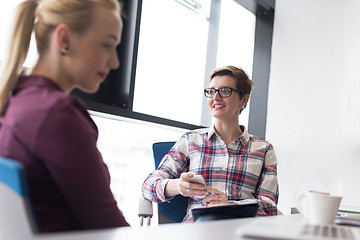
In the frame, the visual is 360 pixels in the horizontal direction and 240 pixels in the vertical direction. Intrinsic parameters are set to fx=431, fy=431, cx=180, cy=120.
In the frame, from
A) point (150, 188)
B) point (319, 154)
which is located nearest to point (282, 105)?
point (319, 154)

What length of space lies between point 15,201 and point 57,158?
17 centimetres

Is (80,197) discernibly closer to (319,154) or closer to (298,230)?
(298,230)

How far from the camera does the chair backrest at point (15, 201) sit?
0.70 metres

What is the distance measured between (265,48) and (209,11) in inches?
32.6

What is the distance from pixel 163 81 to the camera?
342cm

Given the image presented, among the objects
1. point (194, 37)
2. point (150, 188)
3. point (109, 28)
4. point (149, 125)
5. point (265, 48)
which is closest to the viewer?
point (109, 28)

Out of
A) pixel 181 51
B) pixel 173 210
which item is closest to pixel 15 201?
pixel 173 210

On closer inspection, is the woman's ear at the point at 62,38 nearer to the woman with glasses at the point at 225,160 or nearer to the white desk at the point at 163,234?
the white desk at the point at 163,234

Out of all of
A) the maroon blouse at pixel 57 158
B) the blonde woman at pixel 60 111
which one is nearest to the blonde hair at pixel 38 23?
the blonde woman at pixel 60 111

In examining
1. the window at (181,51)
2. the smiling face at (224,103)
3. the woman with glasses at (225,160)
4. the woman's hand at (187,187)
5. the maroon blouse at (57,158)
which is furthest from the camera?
the window at (181,51)

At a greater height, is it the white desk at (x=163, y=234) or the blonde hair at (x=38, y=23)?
the blonde hair at (x=38, y=23)

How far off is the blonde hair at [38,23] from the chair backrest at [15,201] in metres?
0.36

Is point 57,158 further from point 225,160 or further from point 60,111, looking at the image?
point 225,160

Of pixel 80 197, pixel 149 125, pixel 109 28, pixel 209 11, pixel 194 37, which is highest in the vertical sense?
pixel 209 11
